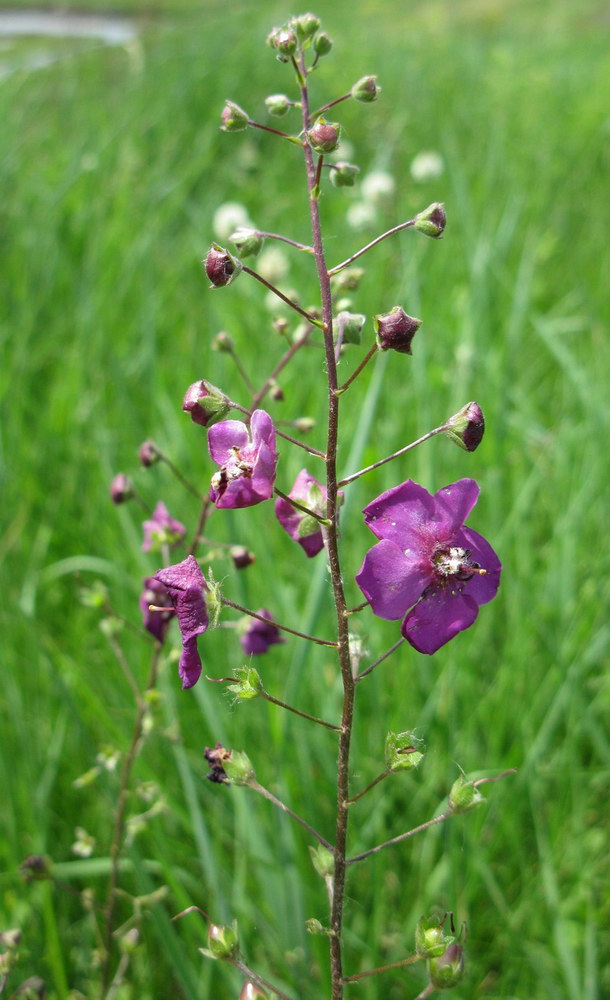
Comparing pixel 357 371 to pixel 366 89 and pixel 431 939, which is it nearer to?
pixel 366 89

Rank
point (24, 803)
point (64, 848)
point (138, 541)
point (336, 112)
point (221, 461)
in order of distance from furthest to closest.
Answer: point (336, 112) < point (138, 541) < point (64, 848) < point (24, 803) < point (221, 461)

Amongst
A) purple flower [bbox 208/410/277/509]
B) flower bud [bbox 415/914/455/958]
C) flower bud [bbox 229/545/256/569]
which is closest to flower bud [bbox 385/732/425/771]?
flower bud [bbox 415/914/455/958]

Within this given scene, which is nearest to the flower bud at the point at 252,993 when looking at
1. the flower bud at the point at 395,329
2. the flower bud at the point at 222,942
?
the flower bud at the point at 222,942

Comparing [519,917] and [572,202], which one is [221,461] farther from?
[572,202]

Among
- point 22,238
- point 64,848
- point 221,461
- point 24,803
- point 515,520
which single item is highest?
point 221,461

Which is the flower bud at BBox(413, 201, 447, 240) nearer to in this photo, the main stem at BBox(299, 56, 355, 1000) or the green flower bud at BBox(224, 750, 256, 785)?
the main stem at BBox(299, 56, 355, 1000)

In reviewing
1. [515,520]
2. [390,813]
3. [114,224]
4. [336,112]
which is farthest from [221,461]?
[336,112]

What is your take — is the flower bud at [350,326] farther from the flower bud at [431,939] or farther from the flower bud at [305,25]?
the flower bud at [431,939]
